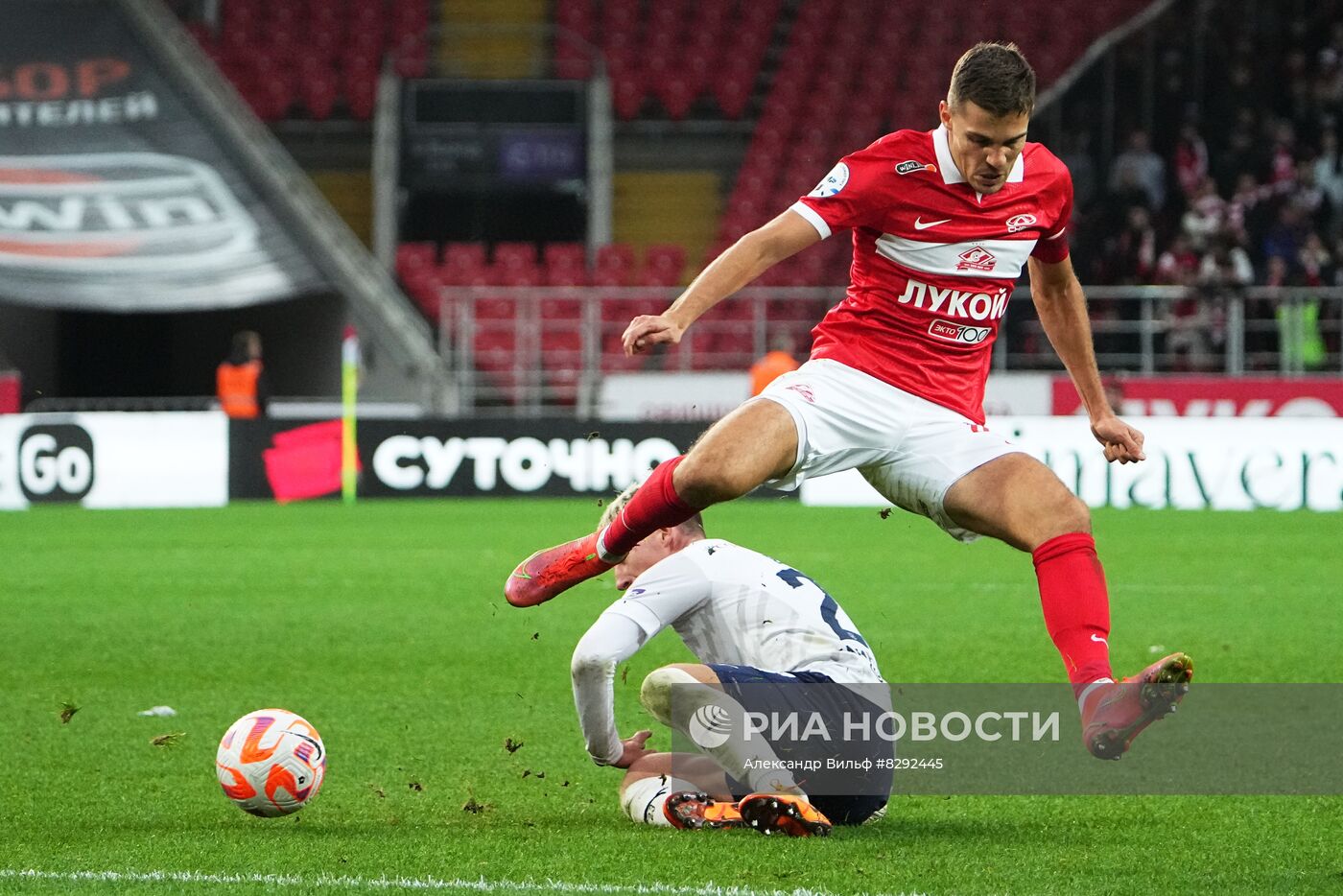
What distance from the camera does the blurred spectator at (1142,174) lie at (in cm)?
2177

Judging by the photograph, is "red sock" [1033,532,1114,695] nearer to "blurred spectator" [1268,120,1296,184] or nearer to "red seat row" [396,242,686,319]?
"blurred spectator" [1268,120,1296,184]

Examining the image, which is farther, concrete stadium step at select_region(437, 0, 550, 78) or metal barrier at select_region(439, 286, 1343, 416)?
concrete stadium step at select_region(437, 0, 550, 78)

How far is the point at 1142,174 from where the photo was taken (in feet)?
71.8

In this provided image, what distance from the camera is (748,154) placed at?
2452 cm

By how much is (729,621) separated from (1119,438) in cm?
121

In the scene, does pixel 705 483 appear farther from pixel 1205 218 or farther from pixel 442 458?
pixel 1205 218

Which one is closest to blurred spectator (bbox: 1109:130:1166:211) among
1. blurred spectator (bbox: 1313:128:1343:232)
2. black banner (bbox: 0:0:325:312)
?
blurred spectator (bbox: 1313:128:1343:232)

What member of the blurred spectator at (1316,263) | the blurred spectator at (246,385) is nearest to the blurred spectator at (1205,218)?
the blurred spectator at (1316,263)

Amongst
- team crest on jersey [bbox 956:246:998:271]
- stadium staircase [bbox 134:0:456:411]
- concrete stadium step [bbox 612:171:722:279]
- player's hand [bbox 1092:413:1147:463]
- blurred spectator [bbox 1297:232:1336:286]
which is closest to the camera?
team crest on jersey [bbox 956:246:998:271]

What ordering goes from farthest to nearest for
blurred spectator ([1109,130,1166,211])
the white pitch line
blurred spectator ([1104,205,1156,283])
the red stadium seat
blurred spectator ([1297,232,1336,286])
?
the red stadium seat < blurred spectator ([1109,130,1166,211]) < blurred spectator ([1104,205,1156,283]) < blurred spectator ([1297,232,1336,286]) < the white pitch line

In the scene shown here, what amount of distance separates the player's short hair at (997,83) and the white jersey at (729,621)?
124 cm

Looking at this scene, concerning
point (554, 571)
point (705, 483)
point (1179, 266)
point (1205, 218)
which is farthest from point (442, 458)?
point (705, 483)

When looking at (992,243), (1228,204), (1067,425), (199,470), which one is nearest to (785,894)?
(992,243)

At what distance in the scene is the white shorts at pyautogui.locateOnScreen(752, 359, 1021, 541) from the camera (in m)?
4.77
